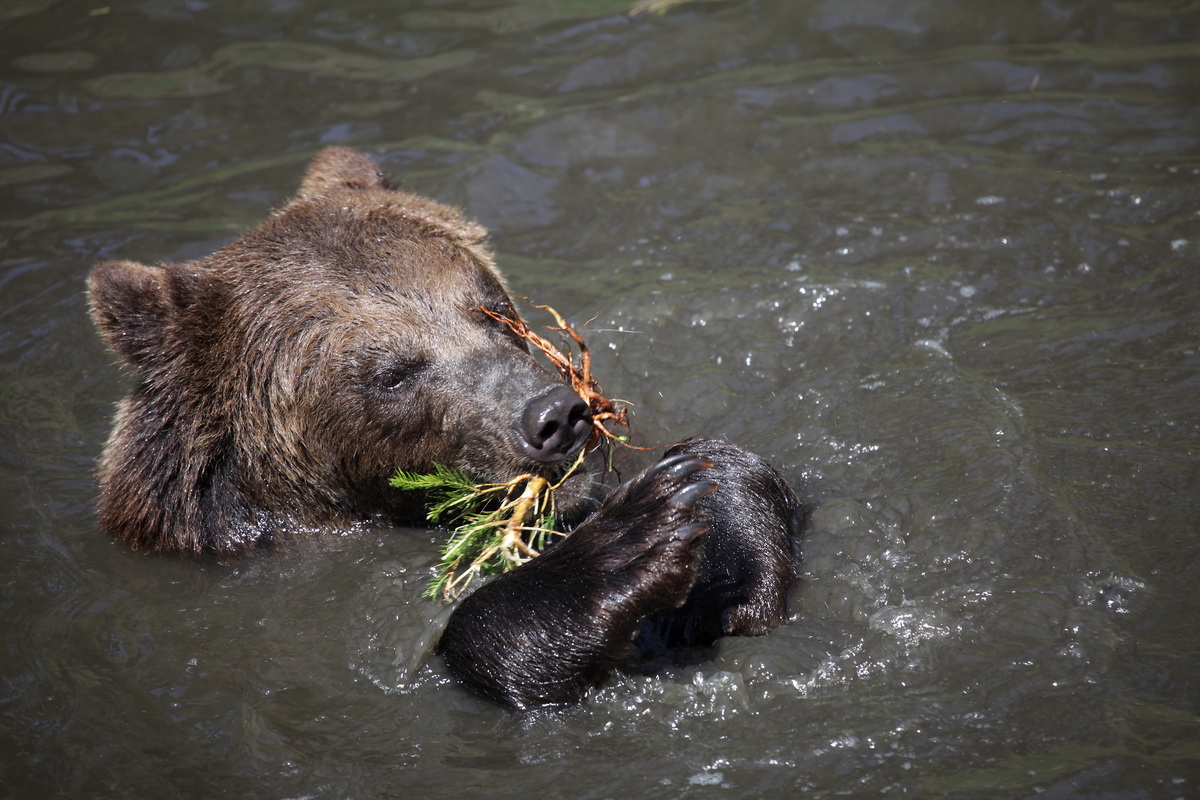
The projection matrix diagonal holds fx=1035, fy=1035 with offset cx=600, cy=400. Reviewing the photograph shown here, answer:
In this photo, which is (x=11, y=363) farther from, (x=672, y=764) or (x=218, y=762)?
(x=672, y=764)

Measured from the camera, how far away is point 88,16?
31.6ft

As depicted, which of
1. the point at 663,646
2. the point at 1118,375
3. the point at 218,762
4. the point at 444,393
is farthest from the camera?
the point at 1118,375

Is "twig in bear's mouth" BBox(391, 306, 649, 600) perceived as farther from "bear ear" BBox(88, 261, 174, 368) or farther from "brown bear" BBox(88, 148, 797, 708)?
"bear ear" BBox(88, 261, 174, 368)

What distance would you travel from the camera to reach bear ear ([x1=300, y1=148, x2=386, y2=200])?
5668 mm

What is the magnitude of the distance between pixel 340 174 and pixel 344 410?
171 cm

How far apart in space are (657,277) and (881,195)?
1.78 meters

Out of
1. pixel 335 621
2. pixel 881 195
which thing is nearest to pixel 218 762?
pixel 335 621

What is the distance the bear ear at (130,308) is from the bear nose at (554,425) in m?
1.78

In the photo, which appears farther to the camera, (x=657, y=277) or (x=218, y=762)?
(x=657, y=277)

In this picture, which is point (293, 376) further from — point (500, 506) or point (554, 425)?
point (554, 425)

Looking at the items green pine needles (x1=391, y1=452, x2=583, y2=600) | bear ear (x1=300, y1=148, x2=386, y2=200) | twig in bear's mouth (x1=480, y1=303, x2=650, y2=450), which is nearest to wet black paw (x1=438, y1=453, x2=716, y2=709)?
green pine needles (x1=391, y1=452, x2=583, y2=600)

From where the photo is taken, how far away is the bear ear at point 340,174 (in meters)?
5.67

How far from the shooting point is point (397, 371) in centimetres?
457

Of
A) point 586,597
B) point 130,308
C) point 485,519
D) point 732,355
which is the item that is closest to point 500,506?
point 485,519
